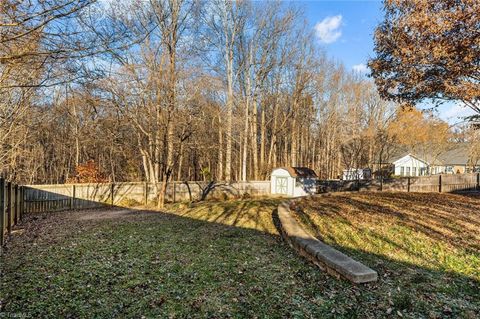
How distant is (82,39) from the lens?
3.85 metres

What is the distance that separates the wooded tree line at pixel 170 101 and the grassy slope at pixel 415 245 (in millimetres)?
4534

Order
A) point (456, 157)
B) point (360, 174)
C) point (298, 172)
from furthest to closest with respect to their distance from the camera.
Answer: point (456, 157), point (360, 174), point (298, 172)

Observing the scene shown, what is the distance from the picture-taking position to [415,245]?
5.00 m

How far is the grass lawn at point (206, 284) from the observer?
3035 mm

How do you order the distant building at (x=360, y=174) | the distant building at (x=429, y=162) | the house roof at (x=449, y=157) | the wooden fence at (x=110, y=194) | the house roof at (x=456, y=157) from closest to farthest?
the wooden fence at (x=110, y=194), the distant building at (x=360, y=174), the distant building at (x=429, y=162), the house roof at (x=449, y=157), the house roof at (x=456, y=157)

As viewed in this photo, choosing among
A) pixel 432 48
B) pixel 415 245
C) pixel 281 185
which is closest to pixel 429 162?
pixel 281 185

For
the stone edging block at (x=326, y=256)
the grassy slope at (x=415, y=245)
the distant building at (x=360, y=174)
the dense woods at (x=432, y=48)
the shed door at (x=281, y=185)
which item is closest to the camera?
the grassy slope at (x=415, y=245)

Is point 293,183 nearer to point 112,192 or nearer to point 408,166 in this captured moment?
point 112,192

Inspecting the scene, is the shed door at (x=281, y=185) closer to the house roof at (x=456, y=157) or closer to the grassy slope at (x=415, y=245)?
the grassy slope at (x=415, y=245)

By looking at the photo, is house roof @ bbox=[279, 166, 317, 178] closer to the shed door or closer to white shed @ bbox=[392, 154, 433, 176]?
the shed door

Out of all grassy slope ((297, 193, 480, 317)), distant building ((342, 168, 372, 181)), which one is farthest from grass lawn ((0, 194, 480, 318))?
distant building ((342, 168, 372, 181))

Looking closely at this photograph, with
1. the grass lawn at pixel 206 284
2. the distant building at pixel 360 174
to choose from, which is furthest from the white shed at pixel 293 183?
the grass lawn at pixel 206 284

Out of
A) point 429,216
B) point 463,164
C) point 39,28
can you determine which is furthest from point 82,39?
point 463,164

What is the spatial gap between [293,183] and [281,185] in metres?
0.82
